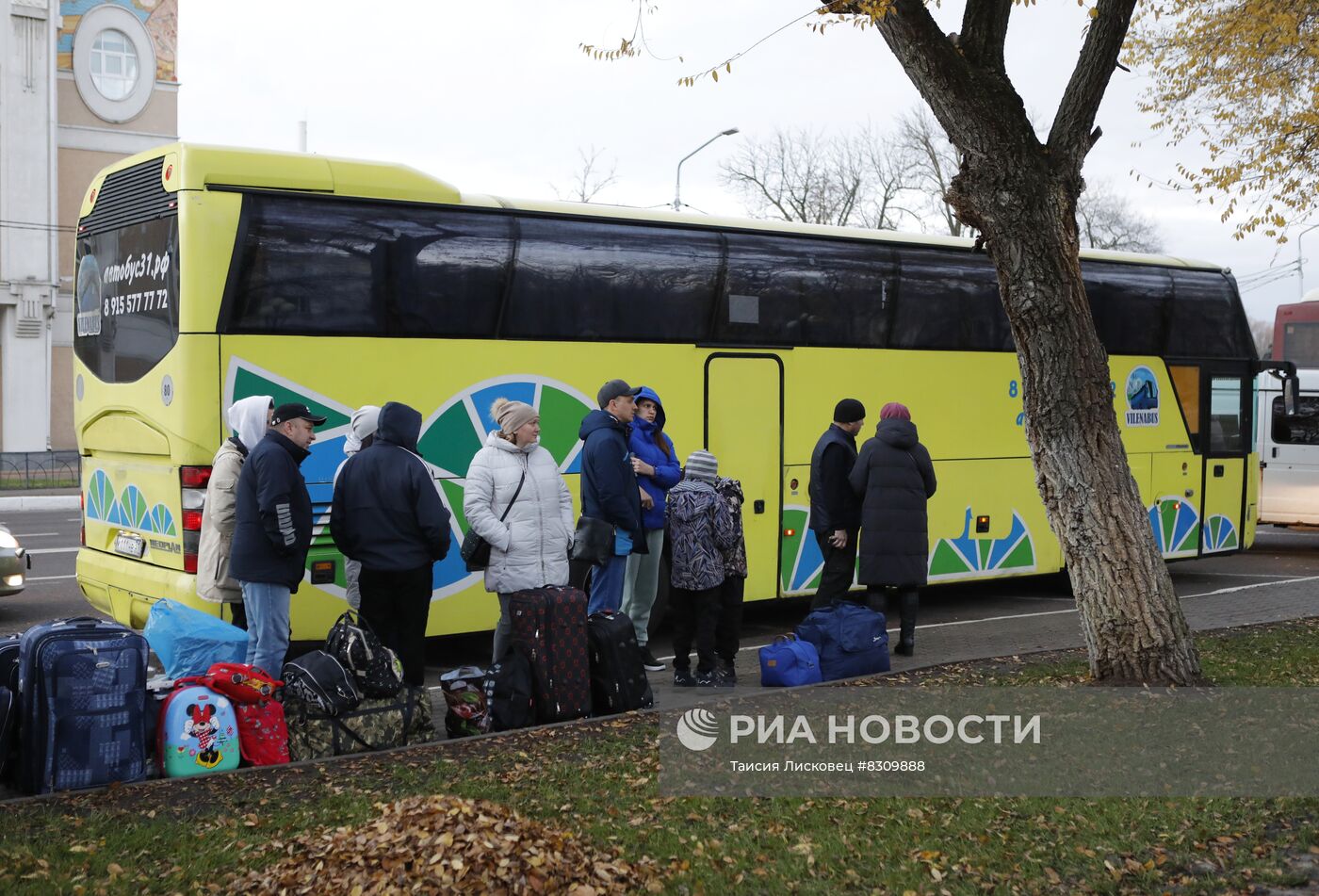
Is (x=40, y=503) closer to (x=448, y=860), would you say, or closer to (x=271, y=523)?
(x=271, y=523)

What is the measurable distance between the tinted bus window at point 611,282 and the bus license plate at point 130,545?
9.31 feet

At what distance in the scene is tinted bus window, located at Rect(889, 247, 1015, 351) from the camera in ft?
38.8

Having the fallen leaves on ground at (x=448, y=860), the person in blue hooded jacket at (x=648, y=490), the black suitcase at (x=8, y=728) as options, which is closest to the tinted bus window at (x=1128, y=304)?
the person in blue hooded jacket at (x=648, y=490)

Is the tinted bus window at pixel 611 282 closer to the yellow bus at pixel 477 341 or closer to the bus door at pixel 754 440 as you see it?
the yellow bus at pixel 477 341

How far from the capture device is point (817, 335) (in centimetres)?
1121

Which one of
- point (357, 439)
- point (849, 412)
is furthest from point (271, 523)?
point (849, 412)

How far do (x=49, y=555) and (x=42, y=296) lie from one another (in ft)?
68.8

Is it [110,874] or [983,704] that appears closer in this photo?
[110,874]

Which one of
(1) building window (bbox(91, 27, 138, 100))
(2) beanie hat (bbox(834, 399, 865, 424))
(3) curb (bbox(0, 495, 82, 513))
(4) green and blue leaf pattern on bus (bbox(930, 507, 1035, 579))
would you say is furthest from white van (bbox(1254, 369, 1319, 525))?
(1) building window (bbox(91, 27, 138, 100))

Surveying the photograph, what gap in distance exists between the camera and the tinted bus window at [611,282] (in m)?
9.66

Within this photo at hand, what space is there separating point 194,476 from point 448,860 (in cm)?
466

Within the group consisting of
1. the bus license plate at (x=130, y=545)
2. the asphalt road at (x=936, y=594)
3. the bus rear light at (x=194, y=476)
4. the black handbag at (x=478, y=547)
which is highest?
the bus rear light at (x=194, y=476)

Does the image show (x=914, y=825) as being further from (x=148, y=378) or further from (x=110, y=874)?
(x=148, y=378)

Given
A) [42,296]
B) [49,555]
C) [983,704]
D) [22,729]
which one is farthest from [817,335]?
[42,296]
